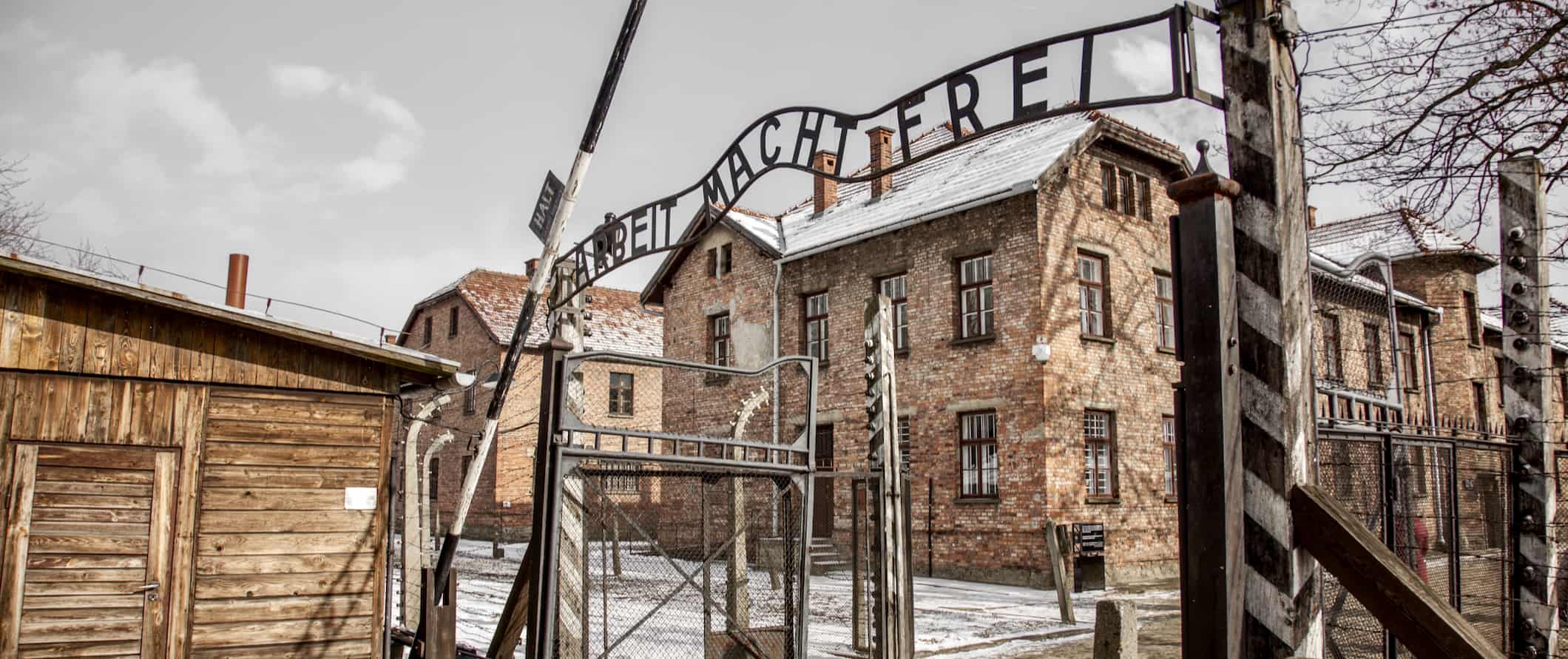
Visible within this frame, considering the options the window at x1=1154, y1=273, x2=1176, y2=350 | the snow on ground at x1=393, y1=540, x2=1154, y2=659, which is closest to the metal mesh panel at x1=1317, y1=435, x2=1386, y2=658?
the snow on ground at x1=393, y1=540, x2=1154, y2=659

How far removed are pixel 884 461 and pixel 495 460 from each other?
78.0 ft

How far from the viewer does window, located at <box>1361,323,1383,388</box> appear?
23828mm

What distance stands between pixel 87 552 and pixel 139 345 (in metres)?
1.62

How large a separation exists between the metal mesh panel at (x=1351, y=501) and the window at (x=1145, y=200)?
10632mm

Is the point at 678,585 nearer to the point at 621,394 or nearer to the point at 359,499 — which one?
the point at 359,499

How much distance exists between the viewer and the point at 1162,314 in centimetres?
1909

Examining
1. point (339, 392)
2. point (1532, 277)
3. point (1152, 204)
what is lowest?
point (339, 392)

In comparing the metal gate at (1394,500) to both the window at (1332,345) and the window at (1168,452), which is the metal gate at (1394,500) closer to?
the window at (1168,452)

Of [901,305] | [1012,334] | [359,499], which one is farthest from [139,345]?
[901,305]

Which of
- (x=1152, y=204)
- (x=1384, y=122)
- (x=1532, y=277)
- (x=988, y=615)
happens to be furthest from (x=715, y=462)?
(x=1152, y=204)

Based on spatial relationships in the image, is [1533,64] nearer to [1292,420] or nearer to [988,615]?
[1292,420]

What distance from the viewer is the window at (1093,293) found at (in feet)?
58.6

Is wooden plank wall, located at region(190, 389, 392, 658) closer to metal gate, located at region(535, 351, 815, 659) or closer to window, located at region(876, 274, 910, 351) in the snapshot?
metal gate, located at region(535, 351, 815, 659)

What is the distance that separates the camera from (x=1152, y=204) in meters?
19.3
